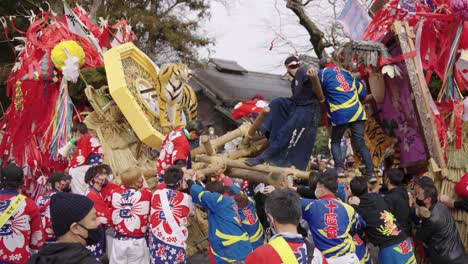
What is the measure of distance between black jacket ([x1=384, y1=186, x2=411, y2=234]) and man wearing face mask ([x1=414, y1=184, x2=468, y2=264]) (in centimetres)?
16

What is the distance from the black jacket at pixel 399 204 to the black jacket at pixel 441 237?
0.21m

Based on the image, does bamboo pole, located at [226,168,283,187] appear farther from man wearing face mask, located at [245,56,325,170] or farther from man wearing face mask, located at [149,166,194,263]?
man wearing face mask, located at [149,166,194,263]

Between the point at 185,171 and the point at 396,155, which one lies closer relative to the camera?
the point at 185,171

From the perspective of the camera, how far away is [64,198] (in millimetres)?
2555

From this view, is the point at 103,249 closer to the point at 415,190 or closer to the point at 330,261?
the point at 330,261

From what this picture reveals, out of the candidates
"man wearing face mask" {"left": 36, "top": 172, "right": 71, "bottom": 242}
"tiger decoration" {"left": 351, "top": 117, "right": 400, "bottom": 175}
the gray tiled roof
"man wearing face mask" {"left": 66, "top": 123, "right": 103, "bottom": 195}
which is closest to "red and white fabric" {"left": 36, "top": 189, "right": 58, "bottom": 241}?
"man wearing face mask" {"left": 36, "top": 172, "right": 71, "bottom": 242}

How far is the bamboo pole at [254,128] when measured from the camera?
5622mm

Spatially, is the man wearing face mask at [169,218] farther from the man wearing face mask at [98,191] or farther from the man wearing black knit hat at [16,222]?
the man wearing black knit hat at [16,222]

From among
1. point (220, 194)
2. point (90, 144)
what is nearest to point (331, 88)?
point (220, 194)

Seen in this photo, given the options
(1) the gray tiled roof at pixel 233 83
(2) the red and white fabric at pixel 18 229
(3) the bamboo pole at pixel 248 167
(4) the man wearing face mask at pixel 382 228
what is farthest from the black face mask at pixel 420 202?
(1) the gray tiled roof at pixel 233 83

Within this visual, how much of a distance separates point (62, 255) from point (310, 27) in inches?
513

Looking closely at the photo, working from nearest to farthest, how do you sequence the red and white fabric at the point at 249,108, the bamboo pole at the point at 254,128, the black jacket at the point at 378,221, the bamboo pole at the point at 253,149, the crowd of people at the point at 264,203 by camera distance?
the crowd of people at the point at 264,203
the black jacket at the point at 378,221
the bamboo pole at the point at 254,128
the bamboo pole at the point at 253,149
the red and white fabric at the point at 249,108

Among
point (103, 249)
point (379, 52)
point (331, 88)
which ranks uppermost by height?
point (379, 52)

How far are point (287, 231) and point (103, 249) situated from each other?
3412 millimetres
